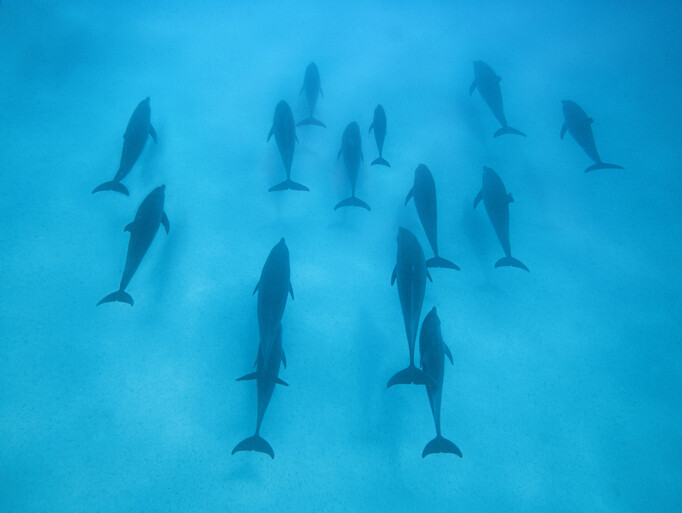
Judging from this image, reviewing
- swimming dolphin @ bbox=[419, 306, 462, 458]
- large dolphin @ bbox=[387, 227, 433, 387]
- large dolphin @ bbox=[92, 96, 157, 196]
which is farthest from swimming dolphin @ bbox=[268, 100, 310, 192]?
swimming dolphin @ bbox=[419, 306, 462, 458]

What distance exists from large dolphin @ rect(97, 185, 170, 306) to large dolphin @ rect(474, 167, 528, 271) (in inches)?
160

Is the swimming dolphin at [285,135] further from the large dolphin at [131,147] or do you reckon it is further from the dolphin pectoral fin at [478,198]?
the dolphin pectoral fin at [478,198]

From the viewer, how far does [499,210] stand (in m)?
4.33

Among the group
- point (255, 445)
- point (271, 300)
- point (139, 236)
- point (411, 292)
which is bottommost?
point (255, 445)

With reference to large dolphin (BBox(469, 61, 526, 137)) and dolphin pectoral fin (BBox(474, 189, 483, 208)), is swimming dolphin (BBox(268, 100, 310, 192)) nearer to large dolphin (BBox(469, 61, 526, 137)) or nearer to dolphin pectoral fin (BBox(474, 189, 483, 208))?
dolphin pectoral fin (BBox(474, 189, 483, 208))

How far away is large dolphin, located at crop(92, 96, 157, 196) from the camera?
14.2ft

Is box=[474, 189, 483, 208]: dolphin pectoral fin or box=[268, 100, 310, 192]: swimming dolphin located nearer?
box=[268, 100, 310, 192]: swimming dolphin

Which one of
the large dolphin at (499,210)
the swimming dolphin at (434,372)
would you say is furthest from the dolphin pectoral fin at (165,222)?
the large dolphin at (499,210)

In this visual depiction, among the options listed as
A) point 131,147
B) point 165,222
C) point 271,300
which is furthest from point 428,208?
point 131,147

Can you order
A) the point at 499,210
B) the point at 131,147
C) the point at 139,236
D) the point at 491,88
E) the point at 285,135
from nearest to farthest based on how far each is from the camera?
the point at 139,236, the point at 499,210, the point at 131,147, the point at 285,135, the point at 491,88

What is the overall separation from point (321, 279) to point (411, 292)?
1.49 meters

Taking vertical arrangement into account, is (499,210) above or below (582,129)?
below

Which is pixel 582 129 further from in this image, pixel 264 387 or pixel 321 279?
pixel 264 387

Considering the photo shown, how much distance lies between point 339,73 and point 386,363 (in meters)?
5.48
